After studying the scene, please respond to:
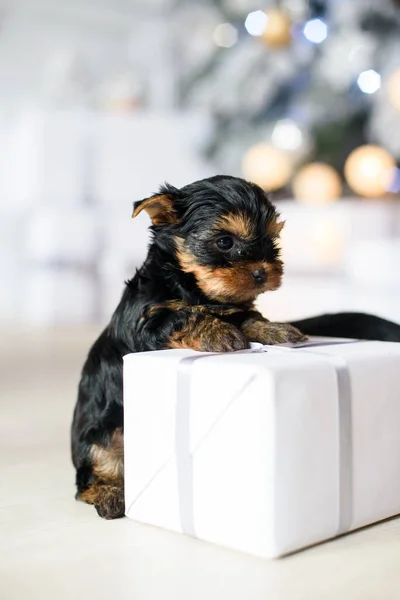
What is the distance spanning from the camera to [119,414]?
1974 mm

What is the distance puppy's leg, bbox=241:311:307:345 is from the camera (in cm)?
190

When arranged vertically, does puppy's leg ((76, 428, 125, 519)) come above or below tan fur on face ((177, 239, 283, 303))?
below

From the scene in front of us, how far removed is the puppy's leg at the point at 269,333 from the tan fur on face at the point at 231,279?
0.29 ft

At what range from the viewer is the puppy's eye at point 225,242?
1.85 m

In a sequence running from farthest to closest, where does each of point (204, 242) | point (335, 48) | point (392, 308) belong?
1. point (335, 48)
2. point (392, 308)
3. point (204, 242)

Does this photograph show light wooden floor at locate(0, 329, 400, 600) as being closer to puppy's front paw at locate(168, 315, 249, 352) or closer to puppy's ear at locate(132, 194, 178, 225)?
puppy's front paw at locate(168, 315, 249, 352)

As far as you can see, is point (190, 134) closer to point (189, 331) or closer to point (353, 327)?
point (353, 327)

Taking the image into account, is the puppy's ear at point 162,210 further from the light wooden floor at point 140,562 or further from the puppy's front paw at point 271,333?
the light wooden floor at point 140,562

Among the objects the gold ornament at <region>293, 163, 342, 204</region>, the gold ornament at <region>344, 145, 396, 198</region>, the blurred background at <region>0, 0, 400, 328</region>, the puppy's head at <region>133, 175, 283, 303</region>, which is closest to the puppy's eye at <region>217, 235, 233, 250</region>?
the puppy's head at <region>133, 175, 283, 303</region>

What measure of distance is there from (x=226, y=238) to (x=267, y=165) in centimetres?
426

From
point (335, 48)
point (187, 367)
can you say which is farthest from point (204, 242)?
point (335, 48)

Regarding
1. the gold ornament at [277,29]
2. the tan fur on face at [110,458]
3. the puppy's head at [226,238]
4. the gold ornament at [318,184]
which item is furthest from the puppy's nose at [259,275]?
the gold ornament at [277,29]

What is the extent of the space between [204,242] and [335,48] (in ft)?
13.8

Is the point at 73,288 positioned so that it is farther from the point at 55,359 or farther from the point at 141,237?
the point at 55,359
